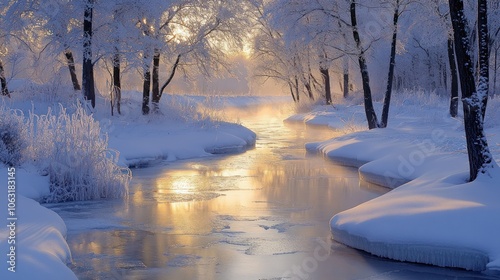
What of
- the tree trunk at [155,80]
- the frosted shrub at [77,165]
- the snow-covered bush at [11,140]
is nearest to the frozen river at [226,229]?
the frosted shrub at [77,165]

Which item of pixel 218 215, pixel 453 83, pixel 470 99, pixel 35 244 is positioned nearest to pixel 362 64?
pixel 453 83

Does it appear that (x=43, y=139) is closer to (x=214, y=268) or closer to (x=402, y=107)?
(x=214, y=268)

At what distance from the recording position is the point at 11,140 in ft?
44.1

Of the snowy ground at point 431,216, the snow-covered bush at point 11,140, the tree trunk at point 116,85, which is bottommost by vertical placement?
the snowy ground at point 431,216

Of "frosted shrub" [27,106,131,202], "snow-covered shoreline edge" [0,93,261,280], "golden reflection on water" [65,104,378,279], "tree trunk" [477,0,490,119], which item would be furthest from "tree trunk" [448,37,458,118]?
"frosted shrub" [27,106,131,202]

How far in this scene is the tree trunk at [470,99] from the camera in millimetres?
10438

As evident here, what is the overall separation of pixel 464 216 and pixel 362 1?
15305 millimetres

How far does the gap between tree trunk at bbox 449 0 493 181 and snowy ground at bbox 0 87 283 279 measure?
6750mm

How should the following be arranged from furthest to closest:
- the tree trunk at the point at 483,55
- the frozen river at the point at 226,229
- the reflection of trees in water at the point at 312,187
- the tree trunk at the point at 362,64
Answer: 1. the tree trunk at the point at 362,64
2. the reflection of trees in water at the point at 312,187
3. the tree trunk at the point at 483,55
4. the frozen river at the point at 226,229

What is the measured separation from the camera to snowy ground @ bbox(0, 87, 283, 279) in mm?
7062

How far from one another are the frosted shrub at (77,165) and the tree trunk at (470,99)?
7104 millimetres

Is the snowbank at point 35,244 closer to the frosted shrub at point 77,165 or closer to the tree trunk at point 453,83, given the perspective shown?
the frosted shrub at point 77,165

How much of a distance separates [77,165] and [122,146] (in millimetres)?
6599

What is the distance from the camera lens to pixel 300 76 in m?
44.3
